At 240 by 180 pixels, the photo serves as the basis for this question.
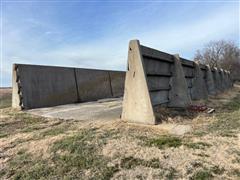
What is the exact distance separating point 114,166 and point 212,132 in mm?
1991

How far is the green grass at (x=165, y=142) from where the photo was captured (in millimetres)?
3102

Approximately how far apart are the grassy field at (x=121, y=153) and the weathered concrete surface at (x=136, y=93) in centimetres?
30

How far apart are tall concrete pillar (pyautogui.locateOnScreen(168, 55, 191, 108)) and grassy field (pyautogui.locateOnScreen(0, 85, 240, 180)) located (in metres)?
1.82

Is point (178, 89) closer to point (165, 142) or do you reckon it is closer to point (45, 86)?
point (165, 142)

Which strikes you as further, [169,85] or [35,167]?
[169,85]

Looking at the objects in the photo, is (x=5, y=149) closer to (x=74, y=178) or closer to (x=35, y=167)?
(x=35, y=167)

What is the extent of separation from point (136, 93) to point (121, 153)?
1.89m

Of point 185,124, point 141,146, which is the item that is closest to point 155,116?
point 185,124

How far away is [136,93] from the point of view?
459 cm

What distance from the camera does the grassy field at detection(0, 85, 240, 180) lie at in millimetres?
2395

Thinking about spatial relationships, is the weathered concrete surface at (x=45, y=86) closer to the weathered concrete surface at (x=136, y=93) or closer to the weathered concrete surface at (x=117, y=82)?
the weathered concrete surface at (x=117, y=82)

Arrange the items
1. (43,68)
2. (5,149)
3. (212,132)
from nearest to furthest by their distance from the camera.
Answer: (5,149), (212,132), (43,68)

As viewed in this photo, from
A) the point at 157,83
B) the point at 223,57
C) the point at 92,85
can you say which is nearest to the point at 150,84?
the point at 157,83

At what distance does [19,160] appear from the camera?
2.88 meters
